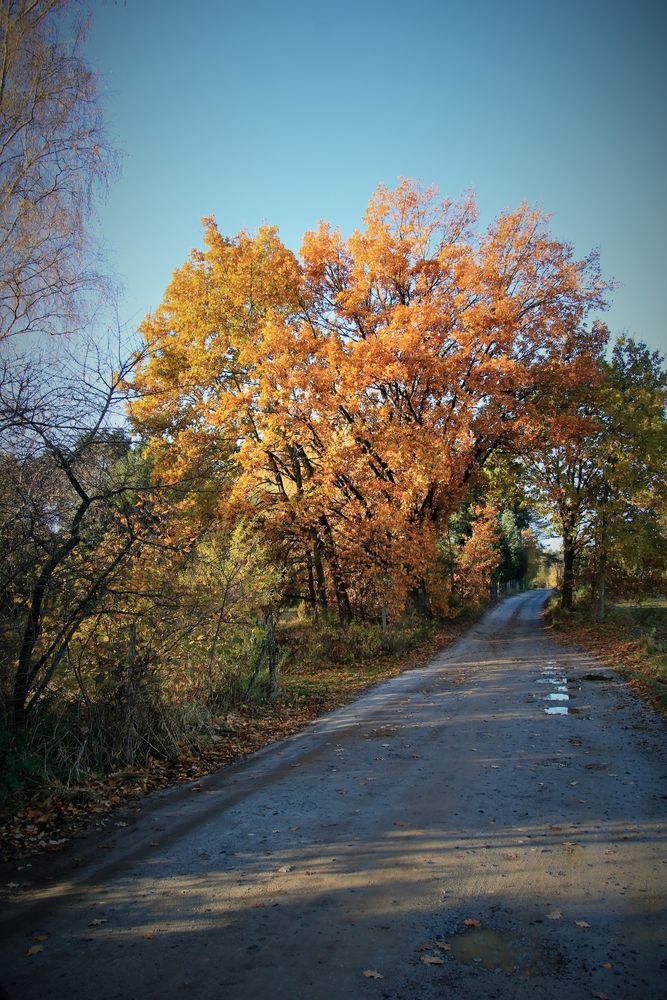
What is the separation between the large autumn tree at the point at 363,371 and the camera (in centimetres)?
1711

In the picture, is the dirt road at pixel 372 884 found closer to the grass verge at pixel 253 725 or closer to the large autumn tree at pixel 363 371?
the grass verge at pixel 253 725

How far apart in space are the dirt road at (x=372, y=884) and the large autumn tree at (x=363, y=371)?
35.2 ft

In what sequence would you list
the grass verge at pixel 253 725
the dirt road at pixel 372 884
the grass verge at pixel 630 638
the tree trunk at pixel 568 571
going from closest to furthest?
1. the dirt road at pixel 372 884
2. the grass verge at pixel 253 725
3. the grass verge at pixel 630 638
4. the tree trunk at pixel 568 571

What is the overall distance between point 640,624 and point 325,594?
40.6 feet

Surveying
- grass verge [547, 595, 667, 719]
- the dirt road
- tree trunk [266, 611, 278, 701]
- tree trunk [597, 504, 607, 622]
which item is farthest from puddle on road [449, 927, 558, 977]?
tree trunk [597, 504, 607, 622]

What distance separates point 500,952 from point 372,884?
1050mm

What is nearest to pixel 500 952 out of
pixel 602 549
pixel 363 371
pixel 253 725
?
pixel 253 725

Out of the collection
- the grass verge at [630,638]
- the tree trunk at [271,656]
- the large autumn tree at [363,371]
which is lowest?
the grass verge at [630,638]

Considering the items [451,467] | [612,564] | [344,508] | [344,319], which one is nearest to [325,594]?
[344,508]

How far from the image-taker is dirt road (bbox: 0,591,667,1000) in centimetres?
323

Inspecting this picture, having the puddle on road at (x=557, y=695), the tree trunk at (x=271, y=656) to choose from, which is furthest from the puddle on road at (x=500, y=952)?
the tree trunk at (x=271, y=656)

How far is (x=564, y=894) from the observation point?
157 inches

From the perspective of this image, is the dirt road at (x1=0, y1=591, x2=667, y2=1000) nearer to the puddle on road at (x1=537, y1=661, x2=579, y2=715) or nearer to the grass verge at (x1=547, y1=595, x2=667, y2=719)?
the puddle on road at (x1=537, y1=661, x2=579, y2=715)

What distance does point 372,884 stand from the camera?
4184 mm
